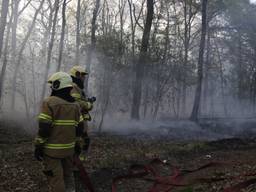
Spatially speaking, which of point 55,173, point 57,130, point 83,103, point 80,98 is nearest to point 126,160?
point 83,103

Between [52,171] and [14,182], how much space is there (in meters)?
2.44

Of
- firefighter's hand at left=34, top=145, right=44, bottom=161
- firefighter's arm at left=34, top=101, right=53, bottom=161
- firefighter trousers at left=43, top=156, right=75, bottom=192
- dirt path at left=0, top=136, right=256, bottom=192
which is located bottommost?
dirt path at left=0, top=136, right=256, bottom=192

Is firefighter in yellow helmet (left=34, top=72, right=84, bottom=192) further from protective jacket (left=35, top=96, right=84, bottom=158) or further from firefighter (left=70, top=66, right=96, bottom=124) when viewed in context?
firefighter (left=70, top=66, right=96, bottom=124)

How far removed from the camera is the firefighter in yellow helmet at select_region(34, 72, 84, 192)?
5160 mm

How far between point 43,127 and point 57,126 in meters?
0.24

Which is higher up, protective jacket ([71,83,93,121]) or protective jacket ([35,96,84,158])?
protective jacket ([71,83,93,121])

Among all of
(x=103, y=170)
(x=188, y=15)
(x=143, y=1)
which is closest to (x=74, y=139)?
(x=103, y=170)

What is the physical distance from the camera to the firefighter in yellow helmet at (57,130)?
5.16 m

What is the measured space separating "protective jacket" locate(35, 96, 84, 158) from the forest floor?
6.66 ft

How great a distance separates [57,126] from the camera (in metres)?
5.25

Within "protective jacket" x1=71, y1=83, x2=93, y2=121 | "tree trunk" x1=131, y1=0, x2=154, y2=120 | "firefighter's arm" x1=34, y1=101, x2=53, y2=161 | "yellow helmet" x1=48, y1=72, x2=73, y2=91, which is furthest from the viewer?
"tree trunk" x1=131, y1=0, x2=154, y2=120

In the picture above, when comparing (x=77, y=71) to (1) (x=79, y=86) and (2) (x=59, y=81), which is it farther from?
(2) (x=59, y=81)

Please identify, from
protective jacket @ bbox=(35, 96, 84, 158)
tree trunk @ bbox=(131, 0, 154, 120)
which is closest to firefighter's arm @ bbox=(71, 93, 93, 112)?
protective jacket @ bbox=(35, 96, 84, 158)

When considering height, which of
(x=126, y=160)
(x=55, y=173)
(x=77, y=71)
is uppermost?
(x=77, y=71)
